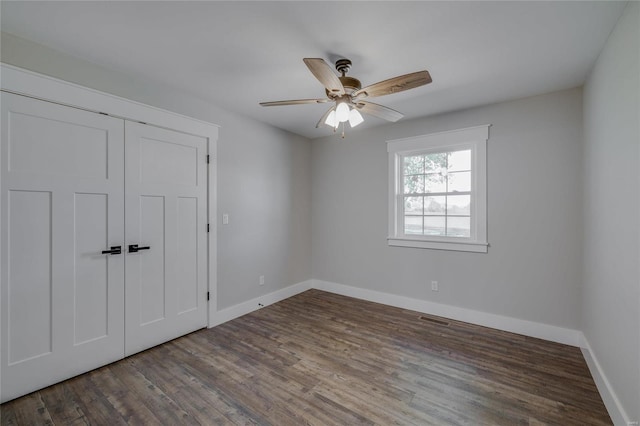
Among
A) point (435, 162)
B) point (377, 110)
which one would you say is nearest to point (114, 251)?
point (377, 110)

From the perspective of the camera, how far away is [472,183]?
339 cm

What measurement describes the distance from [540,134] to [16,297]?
4910 mm

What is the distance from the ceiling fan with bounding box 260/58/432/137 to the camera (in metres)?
1.85

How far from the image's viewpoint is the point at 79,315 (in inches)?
90.7

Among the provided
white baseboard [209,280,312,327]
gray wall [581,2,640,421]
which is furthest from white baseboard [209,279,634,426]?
gray wall [581,2,640,421]

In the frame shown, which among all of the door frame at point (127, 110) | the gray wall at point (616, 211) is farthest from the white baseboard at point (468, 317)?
the door frame at point (127, 110)

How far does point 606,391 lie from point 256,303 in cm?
343

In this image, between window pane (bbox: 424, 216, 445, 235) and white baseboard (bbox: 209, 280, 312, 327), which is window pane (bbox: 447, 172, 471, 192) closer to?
window pane (bbox: 424, 216, 445, 235)

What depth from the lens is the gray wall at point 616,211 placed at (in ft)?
5.03

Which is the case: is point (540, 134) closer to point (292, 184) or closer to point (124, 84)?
point (292, 184)

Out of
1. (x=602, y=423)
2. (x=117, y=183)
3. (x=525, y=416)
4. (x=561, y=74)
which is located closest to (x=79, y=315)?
(x=117, y=183)

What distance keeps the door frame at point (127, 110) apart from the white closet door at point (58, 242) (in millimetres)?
77

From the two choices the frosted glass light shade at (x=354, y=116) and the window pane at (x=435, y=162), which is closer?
the frosted glass light shade at (x=354, y=116)

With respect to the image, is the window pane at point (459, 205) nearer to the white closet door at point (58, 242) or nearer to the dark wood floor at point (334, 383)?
the dark wood floor at point (334, 383)
